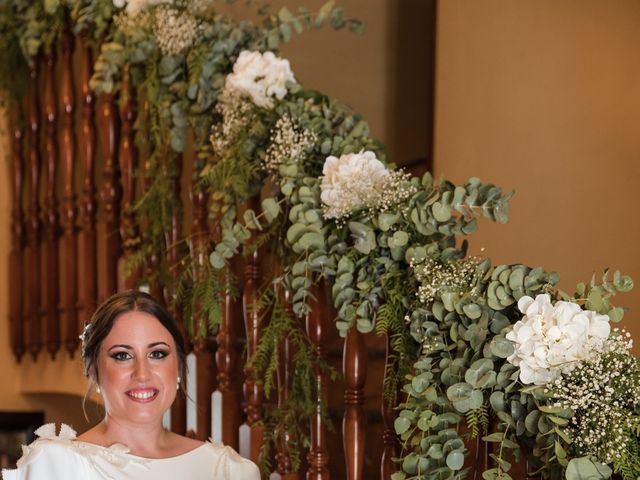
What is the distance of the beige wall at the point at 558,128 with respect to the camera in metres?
3.50

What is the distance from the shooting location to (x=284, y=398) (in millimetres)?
3010

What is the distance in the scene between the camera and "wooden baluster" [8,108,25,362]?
490 centimetres

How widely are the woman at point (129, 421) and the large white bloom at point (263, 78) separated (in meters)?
0.72

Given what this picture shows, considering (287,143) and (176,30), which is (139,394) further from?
(176,30)

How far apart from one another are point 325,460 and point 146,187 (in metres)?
1.21

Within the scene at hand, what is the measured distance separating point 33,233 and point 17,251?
0.59 ft

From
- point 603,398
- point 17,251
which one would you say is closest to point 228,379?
point 603,398

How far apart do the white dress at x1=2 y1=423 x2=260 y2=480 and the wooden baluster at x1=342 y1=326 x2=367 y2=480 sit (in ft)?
0.78

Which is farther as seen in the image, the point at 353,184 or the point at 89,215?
the point at 89,215

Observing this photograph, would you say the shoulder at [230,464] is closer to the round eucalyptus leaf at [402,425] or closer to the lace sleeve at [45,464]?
the lace sleeve at [45,464]

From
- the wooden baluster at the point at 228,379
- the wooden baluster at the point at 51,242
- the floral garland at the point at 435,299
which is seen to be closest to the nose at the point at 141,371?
the floral garland at the point at 435,299

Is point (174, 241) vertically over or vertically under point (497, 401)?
over

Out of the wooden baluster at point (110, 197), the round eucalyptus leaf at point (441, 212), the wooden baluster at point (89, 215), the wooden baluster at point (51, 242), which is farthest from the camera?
the wooden baluster at point (51, 242)

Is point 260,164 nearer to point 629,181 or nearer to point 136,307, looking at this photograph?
point 136,307
